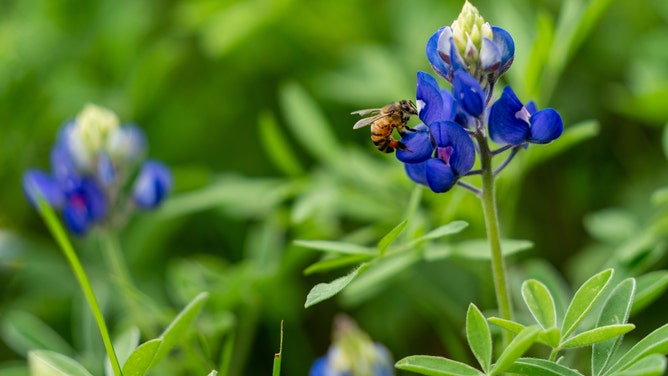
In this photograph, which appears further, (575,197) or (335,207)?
(575,197)

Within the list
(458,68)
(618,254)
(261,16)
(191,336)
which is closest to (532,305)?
(458,68)

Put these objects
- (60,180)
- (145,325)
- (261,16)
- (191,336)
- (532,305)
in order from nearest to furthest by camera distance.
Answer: (532,305)
(191,336)
(145,325)
(60,180)
(261,16)

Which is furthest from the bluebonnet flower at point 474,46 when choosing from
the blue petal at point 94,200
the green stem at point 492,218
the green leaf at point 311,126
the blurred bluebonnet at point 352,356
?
the blue petal at point 94,200

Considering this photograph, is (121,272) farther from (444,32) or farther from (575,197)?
(575,197)

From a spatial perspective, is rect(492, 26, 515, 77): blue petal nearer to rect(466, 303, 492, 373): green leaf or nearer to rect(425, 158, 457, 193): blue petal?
rect(425, 158, 457, 193): blue petal

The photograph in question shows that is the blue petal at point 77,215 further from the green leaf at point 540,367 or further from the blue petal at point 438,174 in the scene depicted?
the green leaf at point 540,367

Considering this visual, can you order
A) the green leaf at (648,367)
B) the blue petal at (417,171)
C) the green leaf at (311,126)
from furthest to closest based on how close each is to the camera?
1. the green leaf at (311,126)
2. the blue petal at (417,171)
3. the green leaf at (648,367)
